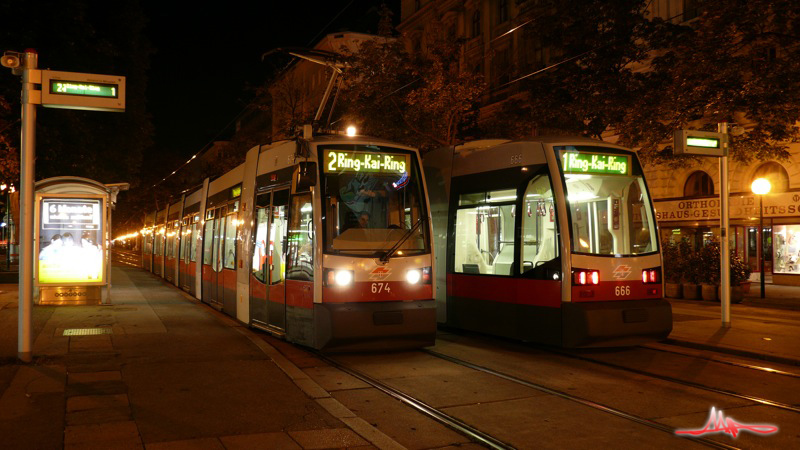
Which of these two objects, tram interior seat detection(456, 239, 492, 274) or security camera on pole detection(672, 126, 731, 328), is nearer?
tram interior seat detection(456, 239, 492, 274)

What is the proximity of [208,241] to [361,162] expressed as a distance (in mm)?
8535

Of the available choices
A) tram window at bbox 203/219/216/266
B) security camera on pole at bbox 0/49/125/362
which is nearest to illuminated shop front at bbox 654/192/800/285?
tram window at bbox 203/219/216/266

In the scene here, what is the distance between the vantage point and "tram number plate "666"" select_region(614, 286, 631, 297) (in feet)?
32.4

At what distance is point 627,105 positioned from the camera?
64.7 ft

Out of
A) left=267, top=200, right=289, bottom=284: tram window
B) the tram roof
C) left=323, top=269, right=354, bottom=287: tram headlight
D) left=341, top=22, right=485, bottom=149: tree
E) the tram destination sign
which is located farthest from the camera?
left=341, top=22, right=485, bottom=149: tree

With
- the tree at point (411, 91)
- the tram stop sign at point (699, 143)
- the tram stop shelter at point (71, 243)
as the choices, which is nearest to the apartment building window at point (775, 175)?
the tree at point (411, 91)

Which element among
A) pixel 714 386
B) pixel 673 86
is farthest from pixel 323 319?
pixel 673 86

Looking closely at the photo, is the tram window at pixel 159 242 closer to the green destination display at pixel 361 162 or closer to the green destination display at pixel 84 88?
the green destination display at pixel 84 88

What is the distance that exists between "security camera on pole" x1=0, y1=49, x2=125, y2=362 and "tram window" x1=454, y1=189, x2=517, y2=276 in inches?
231

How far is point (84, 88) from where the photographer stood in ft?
29.9

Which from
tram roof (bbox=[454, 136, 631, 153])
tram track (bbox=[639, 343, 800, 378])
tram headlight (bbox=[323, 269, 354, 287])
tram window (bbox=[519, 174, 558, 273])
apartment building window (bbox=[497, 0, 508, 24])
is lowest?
tram track (bbox=[639, 343, 800, 378])

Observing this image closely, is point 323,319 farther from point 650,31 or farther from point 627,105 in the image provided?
point 650,31

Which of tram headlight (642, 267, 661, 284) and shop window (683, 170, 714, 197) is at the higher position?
shop window (683, 170, 714, 197)

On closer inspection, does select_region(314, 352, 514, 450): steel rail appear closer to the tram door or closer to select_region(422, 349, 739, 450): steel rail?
select_region(422, 349, 739, 450): steel rail
